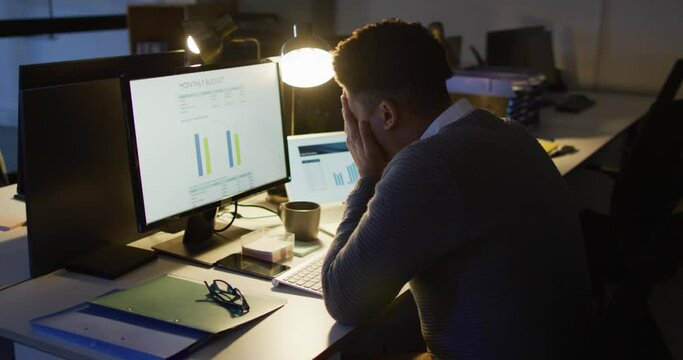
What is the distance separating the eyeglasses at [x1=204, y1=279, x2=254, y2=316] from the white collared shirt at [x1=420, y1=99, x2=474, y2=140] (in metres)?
0.48

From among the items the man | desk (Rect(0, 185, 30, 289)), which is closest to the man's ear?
the man

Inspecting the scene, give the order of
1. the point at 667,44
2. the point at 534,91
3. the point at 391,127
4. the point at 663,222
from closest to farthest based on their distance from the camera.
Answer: the point at 663,222 < the point at 391,127 < the point at 534,91 < the point at 667,44

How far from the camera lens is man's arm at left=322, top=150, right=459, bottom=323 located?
1309mm

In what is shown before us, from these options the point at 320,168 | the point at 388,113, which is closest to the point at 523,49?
the point at 320,168

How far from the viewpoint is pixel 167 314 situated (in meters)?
1.46

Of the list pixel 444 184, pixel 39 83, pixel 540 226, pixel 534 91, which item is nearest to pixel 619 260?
pixel 534 91

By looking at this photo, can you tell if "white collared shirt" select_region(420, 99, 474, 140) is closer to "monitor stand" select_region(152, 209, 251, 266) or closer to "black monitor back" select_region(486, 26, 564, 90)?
"monitor stand" select_region(152, 209, 251, 266)

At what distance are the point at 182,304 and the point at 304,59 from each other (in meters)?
0.84

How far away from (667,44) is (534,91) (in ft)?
4.24

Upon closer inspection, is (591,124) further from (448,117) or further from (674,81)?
(448,117)

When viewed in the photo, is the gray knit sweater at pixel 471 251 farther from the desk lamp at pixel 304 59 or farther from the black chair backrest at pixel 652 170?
the black chair backrest at pixel 652 170

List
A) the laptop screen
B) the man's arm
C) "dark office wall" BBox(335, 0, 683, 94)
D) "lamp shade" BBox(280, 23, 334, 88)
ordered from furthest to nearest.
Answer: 1. "dark office wall" BBox(335, 0, 683, 94)
2. the laptop screen
3. "lamp shade" BBox(280, 23, 334, 88)
4. the man's arm

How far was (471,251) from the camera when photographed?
53.2 inches

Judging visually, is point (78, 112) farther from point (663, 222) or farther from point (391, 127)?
point (663, 222)
